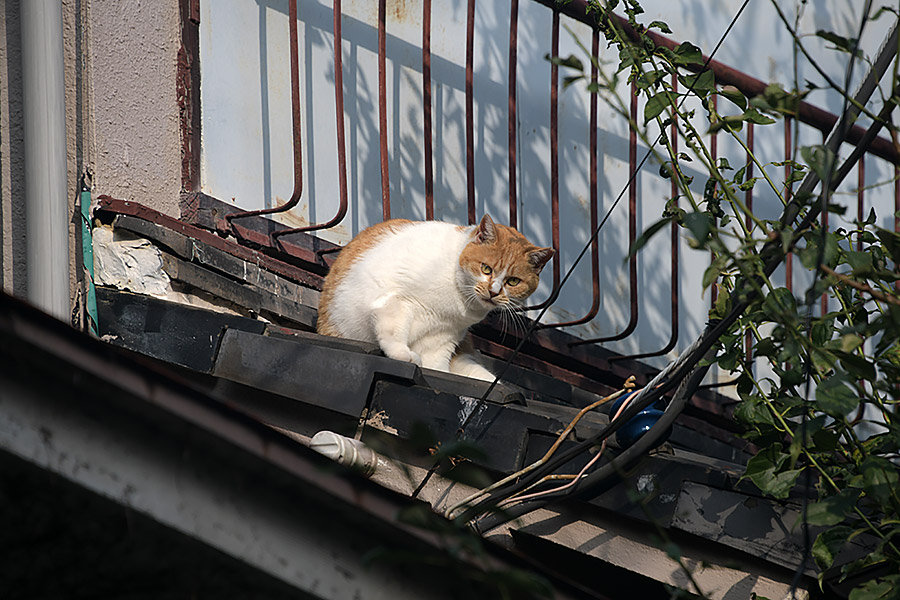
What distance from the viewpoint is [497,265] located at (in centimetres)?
320

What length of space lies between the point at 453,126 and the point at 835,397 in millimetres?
3526

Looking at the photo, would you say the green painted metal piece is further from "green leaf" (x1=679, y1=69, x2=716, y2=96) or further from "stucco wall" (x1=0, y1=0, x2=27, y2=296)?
"green leaf" (x1=679, y1=69, x2=716, y2=96)

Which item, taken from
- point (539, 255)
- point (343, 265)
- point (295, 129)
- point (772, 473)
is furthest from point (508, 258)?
point (772, 473)

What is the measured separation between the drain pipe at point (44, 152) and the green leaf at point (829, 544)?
1770 millimetres

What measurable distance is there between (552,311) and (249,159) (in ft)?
6.66

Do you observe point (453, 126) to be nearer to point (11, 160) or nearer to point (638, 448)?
point (11, 160)

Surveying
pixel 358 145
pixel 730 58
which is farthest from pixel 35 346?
pixel 730 58

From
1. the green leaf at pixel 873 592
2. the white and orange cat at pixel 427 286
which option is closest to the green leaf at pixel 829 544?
the green leaf at pixel 873 592

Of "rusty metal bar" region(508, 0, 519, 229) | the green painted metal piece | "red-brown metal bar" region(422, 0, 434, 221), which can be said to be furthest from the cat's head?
the green painted metal piece

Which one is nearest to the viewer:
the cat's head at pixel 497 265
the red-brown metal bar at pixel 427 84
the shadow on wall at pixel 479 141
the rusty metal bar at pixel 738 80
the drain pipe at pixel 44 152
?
the drain pipe at pixel 44 152

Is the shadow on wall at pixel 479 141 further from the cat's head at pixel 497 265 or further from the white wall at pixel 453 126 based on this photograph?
the cat's head at pixel 497 265

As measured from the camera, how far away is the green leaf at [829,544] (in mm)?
1335

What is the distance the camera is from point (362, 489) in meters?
0.93

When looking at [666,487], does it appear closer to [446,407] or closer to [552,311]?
[446,407]
